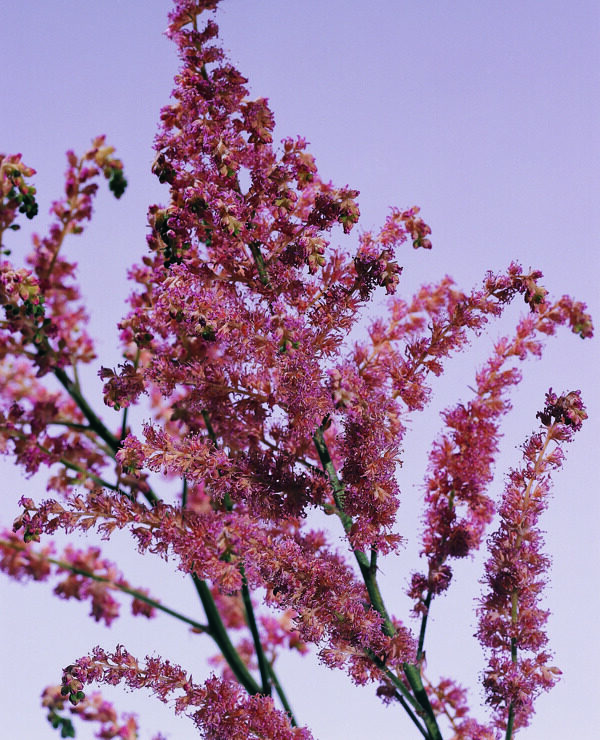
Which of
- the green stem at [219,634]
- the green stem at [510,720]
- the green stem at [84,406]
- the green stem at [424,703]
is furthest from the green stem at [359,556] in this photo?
the green stem at [84,406]

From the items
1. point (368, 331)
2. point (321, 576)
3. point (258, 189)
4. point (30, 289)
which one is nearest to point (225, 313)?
point (258, 189)

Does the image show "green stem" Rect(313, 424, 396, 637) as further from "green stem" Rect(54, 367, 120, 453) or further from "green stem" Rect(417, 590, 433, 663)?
"green stem" Rect(54, 367, 120, 453)

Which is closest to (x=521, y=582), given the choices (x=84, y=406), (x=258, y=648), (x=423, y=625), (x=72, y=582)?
(x=423, y=625)

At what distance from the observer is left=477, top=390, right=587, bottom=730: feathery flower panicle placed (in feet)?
7.51

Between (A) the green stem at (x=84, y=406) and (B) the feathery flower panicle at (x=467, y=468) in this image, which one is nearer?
(B) the feathery flower panicle at (x=467, y=468)

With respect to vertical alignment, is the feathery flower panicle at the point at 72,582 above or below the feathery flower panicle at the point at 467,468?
above

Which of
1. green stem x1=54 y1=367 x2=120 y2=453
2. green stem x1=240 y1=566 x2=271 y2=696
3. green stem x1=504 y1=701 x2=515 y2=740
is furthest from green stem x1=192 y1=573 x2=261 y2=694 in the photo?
green stem x1=504 y1=701 x2=515 y2=740

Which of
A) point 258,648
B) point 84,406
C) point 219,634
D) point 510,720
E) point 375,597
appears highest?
point 84,406

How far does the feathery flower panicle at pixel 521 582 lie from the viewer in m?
2.29

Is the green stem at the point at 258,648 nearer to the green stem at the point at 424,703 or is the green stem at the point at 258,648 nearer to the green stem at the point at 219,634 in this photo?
the green stem at the point at 219,634

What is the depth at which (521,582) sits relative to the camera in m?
2.28

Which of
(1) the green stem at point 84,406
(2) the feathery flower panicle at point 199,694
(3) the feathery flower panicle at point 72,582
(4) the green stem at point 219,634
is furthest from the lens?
(3) the feathery flower panicle at point 72,582

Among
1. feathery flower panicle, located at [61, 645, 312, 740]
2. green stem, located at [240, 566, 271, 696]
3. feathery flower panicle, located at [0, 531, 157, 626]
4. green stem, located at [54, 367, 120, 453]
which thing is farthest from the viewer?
feathery flower panicle, located at [0, 531, 157, 626]

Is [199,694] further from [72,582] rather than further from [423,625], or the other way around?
[72,582]
